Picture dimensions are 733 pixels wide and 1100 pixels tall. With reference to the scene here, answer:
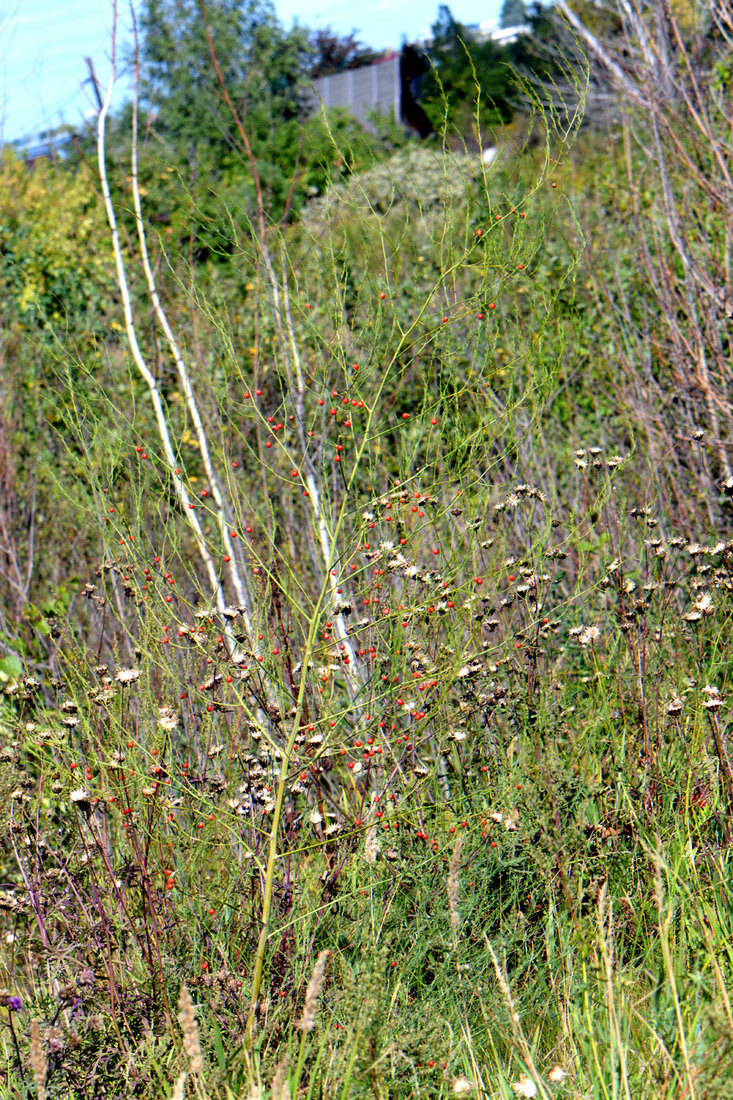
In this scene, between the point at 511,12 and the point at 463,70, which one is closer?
the point at 463,70

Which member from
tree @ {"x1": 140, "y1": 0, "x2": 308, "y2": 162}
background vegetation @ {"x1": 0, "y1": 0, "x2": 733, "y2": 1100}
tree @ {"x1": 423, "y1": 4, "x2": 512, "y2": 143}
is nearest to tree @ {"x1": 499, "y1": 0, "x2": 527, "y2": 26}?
tree @ {"x1": 423, "y1": 4, "x2": 512, "y2": 143}

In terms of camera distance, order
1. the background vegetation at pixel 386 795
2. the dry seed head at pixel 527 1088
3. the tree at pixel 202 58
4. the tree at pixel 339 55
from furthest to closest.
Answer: the tree at pixel 339 55
the tree at pixel 202 58
the background vegetation at pixel 386 795
the dry seed head at pixel 527 1088

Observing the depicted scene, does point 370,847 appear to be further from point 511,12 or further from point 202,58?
point 511,12

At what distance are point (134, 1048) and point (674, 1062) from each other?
1.29 meters

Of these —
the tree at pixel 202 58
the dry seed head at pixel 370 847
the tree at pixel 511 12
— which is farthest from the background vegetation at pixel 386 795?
the tree at pixel 511 12

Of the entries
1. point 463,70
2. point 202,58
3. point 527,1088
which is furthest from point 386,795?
point 463,70

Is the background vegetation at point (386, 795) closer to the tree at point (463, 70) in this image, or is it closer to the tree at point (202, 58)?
the tree at point (202, 58)

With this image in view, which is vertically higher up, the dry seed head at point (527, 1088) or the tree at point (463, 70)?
the tree at point (463, 70)

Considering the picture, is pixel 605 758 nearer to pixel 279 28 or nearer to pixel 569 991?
pixel 569 991

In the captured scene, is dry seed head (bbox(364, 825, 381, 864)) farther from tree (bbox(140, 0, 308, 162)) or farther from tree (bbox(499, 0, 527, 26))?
tree (bbox(499, 0, 527, 26))

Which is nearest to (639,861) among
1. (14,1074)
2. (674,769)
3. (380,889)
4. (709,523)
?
(674,769)

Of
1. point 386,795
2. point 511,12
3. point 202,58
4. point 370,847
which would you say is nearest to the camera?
point 370,847

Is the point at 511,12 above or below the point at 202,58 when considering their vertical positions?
above

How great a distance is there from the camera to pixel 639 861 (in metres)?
2.89
